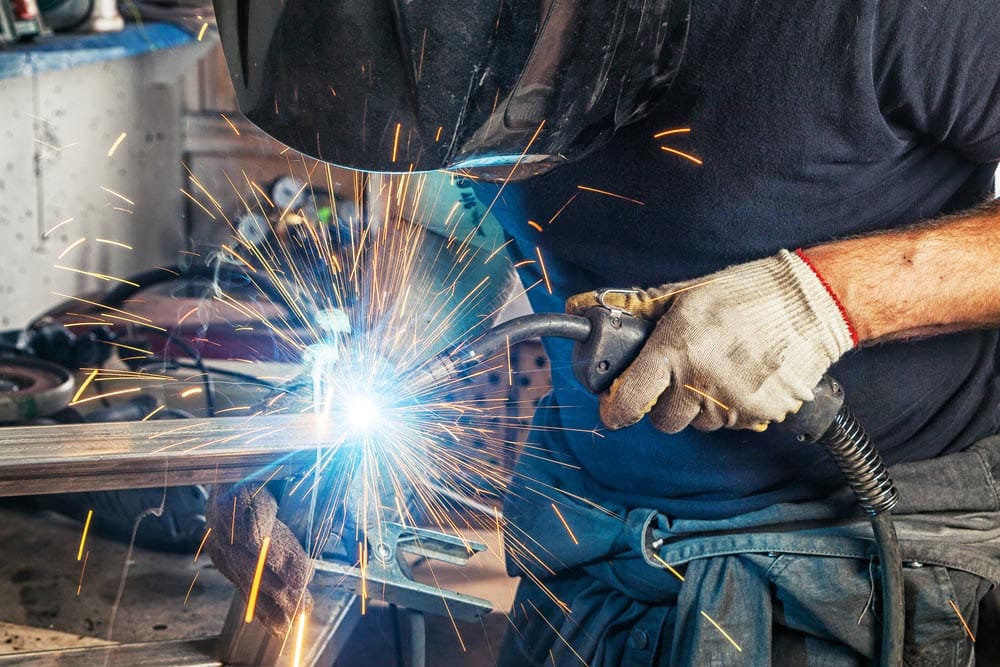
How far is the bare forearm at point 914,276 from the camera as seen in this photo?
1.11m

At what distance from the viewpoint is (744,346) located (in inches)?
42.9

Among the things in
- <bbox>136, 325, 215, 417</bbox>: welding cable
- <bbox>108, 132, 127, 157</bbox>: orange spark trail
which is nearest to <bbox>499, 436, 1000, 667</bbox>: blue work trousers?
<bbox>136, 325, 215, 417</bbox>: welding cable

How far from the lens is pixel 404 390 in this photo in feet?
4.43

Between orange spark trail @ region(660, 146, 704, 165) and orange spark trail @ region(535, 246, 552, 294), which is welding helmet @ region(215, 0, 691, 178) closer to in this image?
orange spark trail @ region(660, 146, 704, 165)

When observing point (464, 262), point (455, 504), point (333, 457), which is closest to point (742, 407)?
point (333, 457)

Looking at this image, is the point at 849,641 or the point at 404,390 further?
the point at 404,390

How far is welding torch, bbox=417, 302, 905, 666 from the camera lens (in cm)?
110

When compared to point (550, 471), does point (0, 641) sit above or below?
below

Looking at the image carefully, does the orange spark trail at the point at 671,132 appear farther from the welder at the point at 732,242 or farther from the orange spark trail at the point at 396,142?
the orange spark trail at the point at 396,142

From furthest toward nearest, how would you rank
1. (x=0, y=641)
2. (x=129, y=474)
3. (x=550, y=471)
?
(x=0, y=641), (x=550, y=471), (x=129, y=474)

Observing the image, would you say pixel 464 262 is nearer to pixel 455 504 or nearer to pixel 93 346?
pixel 455 504

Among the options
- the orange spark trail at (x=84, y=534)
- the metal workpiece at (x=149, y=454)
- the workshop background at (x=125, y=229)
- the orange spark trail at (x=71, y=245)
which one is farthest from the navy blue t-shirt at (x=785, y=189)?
the orange spark trail at (x=71, y=245)

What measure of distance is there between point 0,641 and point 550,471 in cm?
151

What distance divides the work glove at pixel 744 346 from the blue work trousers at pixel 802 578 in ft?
0.70
